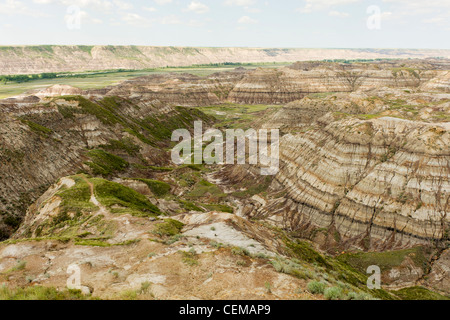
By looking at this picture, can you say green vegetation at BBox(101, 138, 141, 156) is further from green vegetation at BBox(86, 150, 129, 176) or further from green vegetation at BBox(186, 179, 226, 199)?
green vegetation at BBox(186, 179, 226, 199)

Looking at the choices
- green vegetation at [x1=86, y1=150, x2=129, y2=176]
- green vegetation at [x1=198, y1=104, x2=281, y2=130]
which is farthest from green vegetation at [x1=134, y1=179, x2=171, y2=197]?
green vegetation at [x1=198, y1=104, x2=281, y2=130]

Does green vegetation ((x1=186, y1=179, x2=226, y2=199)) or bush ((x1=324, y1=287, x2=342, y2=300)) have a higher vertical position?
bush ((x1=324, y1=287, x2=342, y2=300))

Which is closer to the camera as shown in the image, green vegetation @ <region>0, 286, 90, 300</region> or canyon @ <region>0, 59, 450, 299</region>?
green vegetation @ <region>0, 286, 90, 300</region>

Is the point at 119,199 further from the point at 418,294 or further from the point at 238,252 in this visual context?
the point at 418,294

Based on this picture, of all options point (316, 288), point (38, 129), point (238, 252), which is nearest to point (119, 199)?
point (238, 252)

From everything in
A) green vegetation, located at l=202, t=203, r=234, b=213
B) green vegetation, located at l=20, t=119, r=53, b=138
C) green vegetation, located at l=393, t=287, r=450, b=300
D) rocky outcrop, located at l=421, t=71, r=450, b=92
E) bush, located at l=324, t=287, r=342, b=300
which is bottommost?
green vegetation, located at l=393, t=287, r=450, b=300

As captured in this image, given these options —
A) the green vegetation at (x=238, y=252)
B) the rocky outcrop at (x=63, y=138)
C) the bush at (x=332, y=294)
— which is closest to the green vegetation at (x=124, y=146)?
the rocky outcrop at (x=63, y=138)
